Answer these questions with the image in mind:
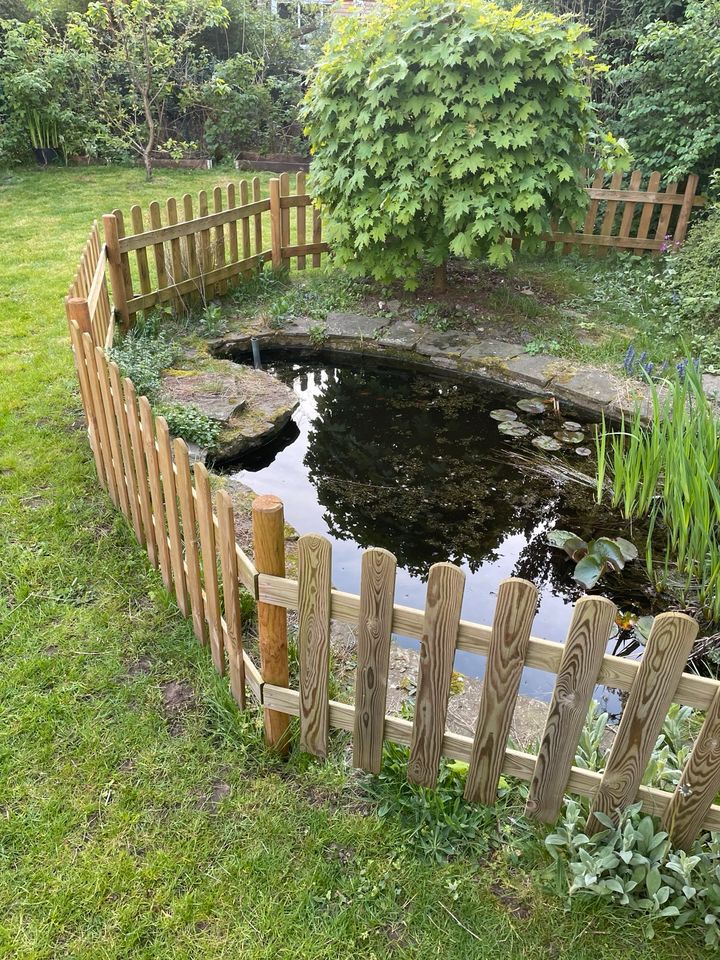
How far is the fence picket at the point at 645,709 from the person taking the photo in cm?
165

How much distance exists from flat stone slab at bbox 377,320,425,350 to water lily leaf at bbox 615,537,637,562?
2923mm

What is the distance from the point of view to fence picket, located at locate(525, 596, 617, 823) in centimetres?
169

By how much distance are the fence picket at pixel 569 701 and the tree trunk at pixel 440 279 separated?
5.51 meters

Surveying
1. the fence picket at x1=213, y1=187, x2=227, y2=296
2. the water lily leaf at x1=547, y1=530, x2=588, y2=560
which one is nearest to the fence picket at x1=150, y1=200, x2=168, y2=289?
the fence picket at x1=213, y1=187, x2=227, y2=296

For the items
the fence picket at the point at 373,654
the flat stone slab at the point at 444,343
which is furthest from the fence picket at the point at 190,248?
the fence picket at the point at 373,654

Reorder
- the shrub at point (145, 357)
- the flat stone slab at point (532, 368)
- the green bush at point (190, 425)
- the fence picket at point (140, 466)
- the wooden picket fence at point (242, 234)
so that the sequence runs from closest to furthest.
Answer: the fence picket at point (140, 466), the green bush at point (190, 425), the shrub at point (145, 357), the flat stone slab at point (532, 368), the wooden picket fence at point (242, 234)

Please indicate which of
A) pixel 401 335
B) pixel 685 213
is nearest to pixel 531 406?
pixel 401 335

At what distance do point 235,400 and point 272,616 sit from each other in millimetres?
2901

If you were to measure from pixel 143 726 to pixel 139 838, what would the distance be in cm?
42

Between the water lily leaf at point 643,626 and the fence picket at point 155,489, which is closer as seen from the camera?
the fence picket at point 155,489

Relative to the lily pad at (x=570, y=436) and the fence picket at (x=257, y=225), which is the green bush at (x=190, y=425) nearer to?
the lily pad at (x=570, y=436)

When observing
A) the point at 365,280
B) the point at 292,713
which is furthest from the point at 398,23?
the point at 292,713

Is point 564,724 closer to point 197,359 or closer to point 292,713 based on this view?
point 292,713

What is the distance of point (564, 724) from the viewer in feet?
6.12
